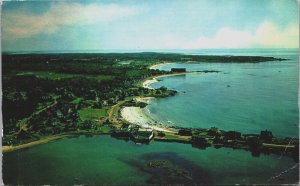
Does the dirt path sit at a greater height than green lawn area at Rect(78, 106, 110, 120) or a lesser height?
lesser

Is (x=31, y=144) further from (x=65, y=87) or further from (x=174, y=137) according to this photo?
(x=174, y=137)

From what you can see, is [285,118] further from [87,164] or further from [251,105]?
[87,164]

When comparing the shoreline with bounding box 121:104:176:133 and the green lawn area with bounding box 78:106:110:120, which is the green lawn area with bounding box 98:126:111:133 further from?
the shoreline with bounding box 121:104:176:133

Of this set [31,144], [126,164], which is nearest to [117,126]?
[126,164]

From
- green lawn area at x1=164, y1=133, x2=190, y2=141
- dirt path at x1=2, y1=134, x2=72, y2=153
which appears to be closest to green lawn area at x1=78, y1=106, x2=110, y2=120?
dirt path at x1=2, y1=134, x2=72, y2=153

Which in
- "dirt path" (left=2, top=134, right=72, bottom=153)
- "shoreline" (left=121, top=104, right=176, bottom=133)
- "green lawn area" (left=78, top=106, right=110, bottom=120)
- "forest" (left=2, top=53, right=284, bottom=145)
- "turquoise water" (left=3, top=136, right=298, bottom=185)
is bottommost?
"turquoise water" (left=3, top=136, right=298, bottom=185)

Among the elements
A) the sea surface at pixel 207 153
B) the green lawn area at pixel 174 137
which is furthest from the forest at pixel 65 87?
the green lawn area at pixel 174 137
